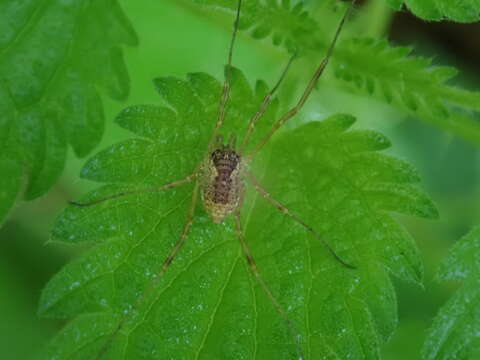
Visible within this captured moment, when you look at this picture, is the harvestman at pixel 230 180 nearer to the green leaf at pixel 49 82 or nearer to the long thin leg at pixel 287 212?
the long thin leg at pixel 287 212

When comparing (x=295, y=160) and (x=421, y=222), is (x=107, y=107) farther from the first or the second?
(x=421, y=222)

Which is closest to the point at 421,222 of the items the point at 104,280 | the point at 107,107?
the point at 107,107

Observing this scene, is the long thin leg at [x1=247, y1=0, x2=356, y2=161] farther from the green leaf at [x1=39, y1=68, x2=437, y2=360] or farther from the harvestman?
the green leaf at [x1=39, y1=68, x2=437, y2=360]

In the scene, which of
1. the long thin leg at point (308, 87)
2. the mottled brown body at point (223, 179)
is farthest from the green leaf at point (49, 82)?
the long thin leg at point (308, 87)

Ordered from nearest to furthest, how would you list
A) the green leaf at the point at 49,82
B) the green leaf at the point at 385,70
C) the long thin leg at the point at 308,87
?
the green leaf at the point at 49,82 < the green leaf at the point at 385,70 < the long thin leg at the point at 308,87

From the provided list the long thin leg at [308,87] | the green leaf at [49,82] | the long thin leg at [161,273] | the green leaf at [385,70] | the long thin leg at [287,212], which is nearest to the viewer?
the long thin leg at [161,273]

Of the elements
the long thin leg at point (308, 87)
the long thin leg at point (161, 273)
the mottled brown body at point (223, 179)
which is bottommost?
the long thin leg at point (161, 273)

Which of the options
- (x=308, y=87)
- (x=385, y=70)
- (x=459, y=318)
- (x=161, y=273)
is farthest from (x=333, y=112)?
(x=161, y=273)
